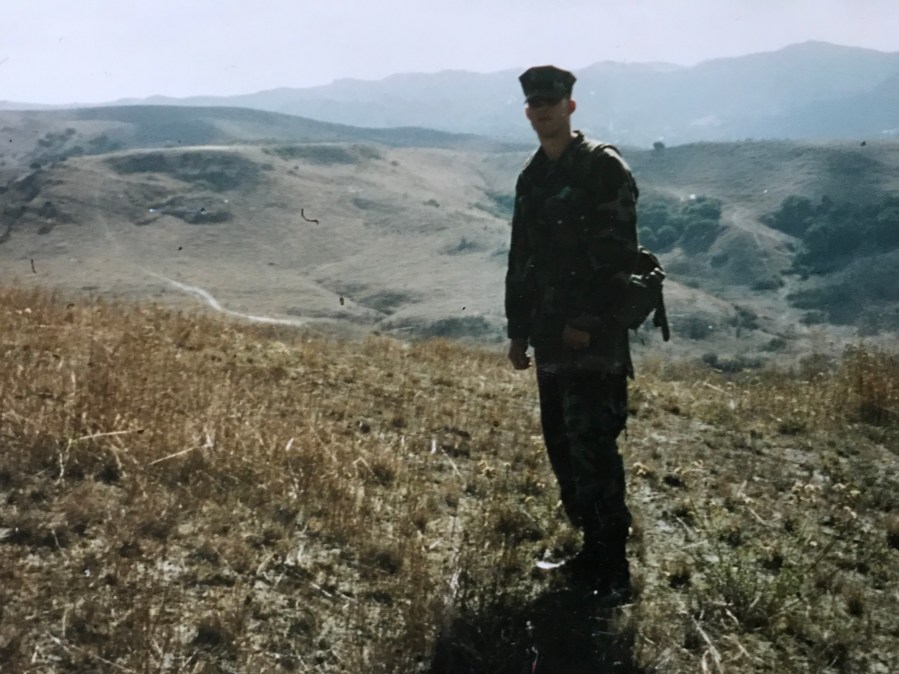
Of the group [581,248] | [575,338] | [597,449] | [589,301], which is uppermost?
[581,248]

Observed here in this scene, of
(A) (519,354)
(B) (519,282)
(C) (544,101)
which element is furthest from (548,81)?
(A) (519,354)

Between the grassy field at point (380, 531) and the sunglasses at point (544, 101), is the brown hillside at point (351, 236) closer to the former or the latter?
the grassy field at point (380, 531)

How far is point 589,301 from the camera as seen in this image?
10.3 ft

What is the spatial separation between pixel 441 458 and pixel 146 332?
3.48 metres

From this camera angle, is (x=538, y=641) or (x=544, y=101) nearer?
(x=538, y=641)

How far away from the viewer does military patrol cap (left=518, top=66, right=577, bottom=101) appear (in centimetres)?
312

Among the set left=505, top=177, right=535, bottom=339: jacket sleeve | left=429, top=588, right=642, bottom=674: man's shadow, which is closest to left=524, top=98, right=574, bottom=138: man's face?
left=505, top=177, right=535, bottom=339: jacket sleeve

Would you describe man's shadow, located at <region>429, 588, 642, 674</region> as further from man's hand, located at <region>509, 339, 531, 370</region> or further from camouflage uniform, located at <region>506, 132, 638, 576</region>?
man's hand, located at <region>509, 339, 531, 370</region>

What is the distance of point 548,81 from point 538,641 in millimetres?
2277

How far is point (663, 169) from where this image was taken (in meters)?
115

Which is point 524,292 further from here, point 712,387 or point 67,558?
point 712,387

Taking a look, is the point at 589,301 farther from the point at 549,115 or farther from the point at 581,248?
the point at 549,115

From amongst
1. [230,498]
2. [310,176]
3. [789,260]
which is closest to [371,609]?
[230,498]

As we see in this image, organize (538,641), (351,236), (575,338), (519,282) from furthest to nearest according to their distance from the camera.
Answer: (351,236), (519,282), (575,338), (538,641)
